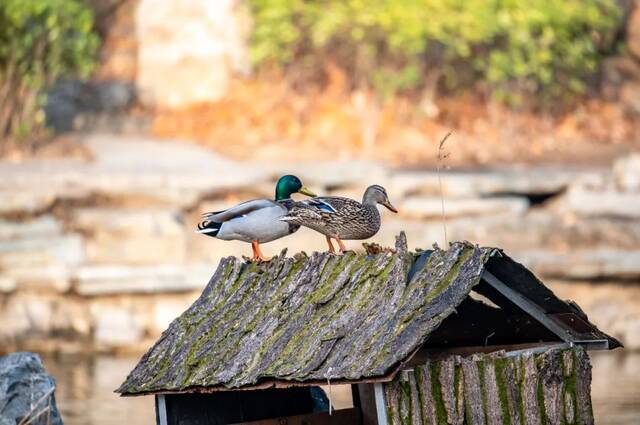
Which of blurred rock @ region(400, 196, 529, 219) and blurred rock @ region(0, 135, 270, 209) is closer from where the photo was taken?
blurred rock @ region(0, 135, 270, 209)

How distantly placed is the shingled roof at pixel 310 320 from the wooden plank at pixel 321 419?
0.79 m

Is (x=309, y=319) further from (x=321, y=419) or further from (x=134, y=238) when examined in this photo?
(x=134, y=238)

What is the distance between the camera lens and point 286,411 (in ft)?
42.8

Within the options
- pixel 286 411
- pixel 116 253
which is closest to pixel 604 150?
pixel 116 253

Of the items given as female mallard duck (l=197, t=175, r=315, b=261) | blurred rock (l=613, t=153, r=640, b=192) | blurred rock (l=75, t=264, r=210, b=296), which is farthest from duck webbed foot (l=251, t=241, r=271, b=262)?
blurred rock (l=613, t=153, r=640, b=192)

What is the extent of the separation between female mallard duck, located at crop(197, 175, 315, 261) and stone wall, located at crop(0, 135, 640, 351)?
1346 centimetres

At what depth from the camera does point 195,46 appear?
1417 inches

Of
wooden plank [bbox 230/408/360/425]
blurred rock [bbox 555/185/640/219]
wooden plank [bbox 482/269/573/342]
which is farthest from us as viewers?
blurred rock [bbox 555/185/640/219]

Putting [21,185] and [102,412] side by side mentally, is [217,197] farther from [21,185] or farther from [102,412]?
[102,412]

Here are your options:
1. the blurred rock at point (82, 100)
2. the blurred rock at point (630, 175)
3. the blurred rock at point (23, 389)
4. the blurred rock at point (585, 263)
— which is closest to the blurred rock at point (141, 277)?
the blurred rock at point (585, 263)

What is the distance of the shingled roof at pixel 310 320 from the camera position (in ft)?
33.9

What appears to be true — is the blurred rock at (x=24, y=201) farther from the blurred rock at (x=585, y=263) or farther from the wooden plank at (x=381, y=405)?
the wooden plank at (x=381, y=405)

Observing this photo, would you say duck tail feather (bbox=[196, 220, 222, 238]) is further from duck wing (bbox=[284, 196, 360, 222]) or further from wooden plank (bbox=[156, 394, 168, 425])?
wooden plank (bbox=[156, 394, 168, 425])

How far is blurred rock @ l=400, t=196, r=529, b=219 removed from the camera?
26.8m
